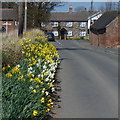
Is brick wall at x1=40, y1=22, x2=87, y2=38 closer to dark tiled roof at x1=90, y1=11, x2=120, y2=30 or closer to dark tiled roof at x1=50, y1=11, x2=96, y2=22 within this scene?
dark tiled roof at x1=50, y1=11, x2=96, y2=22

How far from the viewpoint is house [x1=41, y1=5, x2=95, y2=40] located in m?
77.4

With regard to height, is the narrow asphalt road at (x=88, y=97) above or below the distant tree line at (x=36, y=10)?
below

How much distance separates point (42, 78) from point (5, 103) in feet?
6.73

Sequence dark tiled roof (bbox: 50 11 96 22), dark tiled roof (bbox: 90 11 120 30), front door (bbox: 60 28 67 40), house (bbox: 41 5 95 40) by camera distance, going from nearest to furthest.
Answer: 1. dark tiled roof (bbox: 90 11 120 30)
2. front door (bbox: 60 28 67 40)
3. house (bbox: 41 5 95 40)
4. dark tiled roof (bbox: 50 11 96 22)

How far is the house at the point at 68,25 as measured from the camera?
77.4 m

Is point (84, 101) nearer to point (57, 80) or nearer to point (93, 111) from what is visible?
point (93, 111)

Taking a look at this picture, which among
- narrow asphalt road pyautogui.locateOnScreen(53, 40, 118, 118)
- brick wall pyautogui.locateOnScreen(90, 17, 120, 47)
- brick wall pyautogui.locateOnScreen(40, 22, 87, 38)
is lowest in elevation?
narrow asphalt road pyautogui.locateOnScreen(53, 40, 118, 118)

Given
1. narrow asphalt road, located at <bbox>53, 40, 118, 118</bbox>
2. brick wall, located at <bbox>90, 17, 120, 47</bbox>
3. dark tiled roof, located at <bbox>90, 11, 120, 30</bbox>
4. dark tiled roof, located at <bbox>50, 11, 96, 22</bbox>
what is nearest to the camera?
narrow asphalt road, located at <bbox>53, 40, 118, 118</bbox>

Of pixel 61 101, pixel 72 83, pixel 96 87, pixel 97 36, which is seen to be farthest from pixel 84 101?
pixel 97 36

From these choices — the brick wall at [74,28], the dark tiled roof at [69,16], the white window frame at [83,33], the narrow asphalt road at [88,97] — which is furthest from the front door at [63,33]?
the narrow asphalt road at [88,97]

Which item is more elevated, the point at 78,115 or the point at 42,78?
the point at 42,78

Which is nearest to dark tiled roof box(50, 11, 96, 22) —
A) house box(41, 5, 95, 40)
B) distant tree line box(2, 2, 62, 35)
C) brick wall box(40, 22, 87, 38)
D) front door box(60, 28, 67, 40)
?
house box(41, 5, 95, 40)

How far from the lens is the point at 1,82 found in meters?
6.06

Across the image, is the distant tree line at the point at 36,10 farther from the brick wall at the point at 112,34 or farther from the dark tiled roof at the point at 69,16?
the dark tiled roof at the point at 69,16
